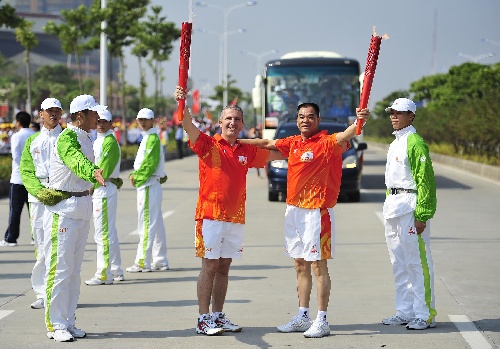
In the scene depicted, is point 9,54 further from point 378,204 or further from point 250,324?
point 250,324

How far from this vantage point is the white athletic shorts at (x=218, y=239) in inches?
340

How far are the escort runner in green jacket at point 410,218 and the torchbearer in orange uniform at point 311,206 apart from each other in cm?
64

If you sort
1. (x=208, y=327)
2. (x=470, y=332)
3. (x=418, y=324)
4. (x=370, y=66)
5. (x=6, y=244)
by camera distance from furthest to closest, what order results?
1. (x=6, y=244)
2. (x=418, y=324)
3. (x=470, y=332)
4. (x=208, y=327)
5. (x=370, y=66)

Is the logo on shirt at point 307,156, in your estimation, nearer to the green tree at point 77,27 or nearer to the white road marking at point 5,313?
the white road marking at point 5,313

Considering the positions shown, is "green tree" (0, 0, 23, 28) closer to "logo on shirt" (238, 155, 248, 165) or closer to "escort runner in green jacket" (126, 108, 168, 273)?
"escort runner in green jacket" (126, 108, 168, 273)

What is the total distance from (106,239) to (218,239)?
346 cm

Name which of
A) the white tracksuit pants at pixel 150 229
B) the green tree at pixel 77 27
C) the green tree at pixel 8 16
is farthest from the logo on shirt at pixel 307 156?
the green tree at pixel 77 27

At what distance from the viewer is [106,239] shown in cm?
1185

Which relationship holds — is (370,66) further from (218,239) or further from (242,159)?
(218,239)

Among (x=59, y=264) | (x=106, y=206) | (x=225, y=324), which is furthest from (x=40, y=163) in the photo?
(x=225, y=324)

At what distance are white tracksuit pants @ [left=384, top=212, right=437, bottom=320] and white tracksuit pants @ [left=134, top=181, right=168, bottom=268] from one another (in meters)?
4.09

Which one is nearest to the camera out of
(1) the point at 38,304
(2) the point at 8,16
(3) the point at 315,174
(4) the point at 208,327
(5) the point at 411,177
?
(4) the point at 208,327

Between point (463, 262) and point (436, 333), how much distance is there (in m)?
4.83

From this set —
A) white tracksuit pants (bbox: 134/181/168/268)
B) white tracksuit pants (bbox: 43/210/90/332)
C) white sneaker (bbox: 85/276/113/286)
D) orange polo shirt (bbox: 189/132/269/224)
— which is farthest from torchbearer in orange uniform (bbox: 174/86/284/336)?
white tracksuit pants (bbox: 134/181/168/268)
